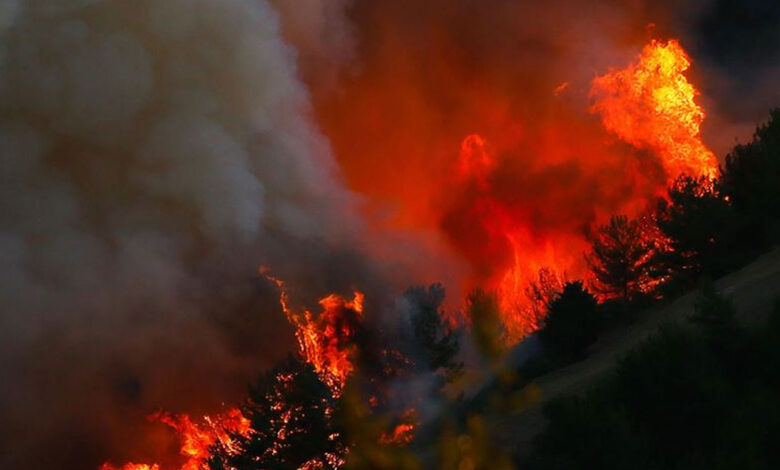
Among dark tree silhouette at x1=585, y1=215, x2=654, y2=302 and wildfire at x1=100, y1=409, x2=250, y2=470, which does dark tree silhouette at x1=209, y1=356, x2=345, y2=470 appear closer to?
wildfire at x1=100, y1=409, x2=250, y2=470

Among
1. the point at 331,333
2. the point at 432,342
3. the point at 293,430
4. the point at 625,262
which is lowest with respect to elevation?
the point at 293,430

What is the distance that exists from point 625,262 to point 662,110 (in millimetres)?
21241

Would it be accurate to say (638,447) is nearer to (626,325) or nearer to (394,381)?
(626,325)

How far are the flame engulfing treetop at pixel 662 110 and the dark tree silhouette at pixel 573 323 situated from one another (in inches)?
931

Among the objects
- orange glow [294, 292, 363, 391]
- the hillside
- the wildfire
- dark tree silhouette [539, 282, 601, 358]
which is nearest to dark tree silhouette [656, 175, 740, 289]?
the hillside

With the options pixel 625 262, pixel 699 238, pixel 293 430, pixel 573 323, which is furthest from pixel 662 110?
pixel 293 430

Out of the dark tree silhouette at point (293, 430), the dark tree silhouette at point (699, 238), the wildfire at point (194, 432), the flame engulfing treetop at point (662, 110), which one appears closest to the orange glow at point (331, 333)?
the wildfire at point (194, 432)

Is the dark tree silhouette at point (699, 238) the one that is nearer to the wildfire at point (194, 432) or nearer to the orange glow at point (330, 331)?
the orange glow at point (330, 331)

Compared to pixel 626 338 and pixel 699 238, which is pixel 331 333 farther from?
pixel 699 238

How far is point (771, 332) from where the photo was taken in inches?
698

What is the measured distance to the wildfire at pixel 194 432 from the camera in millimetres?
39562

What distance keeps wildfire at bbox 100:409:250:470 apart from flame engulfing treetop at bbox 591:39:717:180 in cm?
3076

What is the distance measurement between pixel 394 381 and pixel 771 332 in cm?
1696

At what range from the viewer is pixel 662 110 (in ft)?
175
